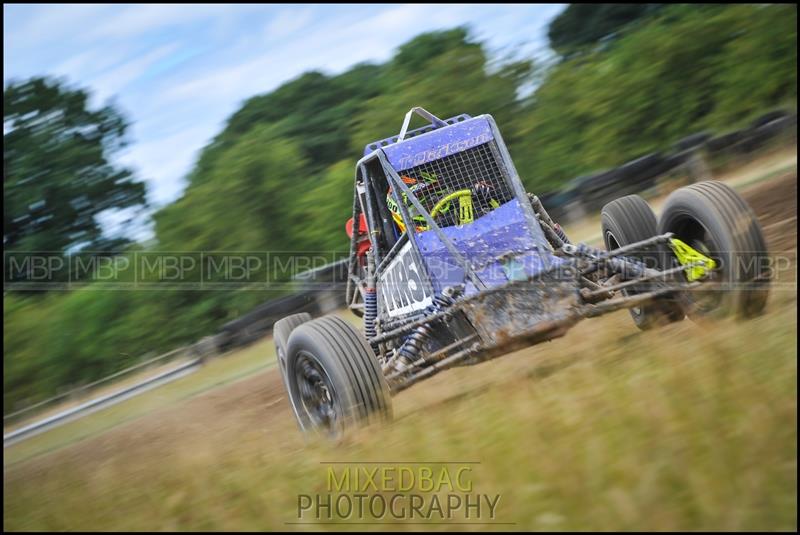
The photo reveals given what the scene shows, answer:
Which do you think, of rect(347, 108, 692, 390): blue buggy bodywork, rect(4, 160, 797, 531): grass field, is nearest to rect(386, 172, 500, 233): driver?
rect(347, 108, 692, 390): blue buggy bodywork

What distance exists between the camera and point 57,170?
86.9 ft

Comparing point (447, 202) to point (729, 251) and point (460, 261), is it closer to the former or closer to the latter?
point (460, 261)

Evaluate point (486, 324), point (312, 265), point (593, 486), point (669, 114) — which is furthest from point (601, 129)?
point (593, 486)

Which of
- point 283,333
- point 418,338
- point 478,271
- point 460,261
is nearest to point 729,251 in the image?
point 478,271

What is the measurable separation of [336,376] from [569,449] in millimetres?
1745

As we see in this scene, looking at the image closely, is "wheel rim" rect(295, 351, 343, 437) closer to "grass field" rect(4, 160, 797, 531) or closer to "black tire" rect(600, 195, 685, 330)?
"grass field" rect(4, 160, 797, 531)

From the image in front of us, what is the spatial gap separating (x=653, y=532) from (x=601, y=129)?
15.4 m

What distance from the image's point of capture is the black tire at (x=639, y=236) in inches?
216

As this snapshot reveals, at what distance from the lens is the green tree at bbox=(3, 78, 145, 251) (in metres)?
25.9

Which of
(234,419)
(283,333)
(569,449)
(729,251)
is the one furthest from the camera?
(234,419)

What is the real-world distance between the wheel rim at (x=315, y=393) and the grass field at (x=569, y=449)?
0.67 feet

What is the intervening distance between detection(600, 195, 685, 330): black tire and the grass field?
0.18 metres

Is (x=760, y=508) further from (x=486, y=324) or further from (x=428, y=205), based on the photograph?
(x=428, y=205)

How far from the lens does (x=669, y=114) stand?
681 inches
